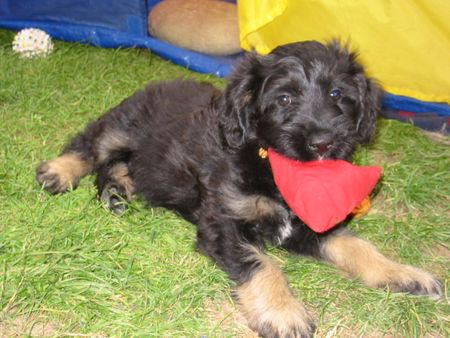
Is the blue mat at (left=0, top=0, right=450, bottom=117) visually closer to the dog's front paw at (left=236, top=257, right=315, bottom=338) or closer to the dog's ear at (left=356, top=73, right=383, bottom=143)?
the dog's ear at (left=356, top=73, right=383, bottom=143)

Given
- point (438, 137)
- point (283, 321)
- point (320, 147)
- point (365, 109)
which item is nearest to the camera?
point (283, 321)

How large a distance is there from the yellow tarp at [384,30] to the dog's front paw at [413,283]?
2.08m

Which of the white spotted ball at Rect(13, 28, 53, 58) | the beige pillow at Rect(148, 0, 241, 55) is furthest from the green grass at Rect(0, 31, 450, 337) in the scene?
the beige pillow at Rect(148, 0, 241, 55)

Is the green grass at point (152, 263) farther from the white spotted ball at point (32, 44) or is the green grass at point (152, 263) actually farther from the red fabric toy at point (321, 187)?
the white spotted ball at point (32, 44)

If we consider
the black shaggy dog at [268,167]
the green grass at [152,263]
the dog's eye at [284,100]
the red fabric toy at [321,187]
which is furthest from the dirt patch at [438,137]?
the dog's eye at [284,100]

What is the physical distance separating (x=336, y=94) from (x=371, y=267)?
981 millimetres

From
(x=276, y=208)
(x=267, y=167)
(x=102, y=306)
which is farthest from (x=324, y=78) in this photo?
(x=102, y=306)

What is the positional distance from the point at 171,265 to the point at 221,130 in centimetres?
82

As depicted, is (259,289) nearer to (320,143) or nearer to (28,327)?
(320,143)

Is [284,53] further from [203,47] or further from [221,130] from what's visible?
[203,47]

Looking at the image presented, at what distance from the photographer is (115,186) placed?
369 cm

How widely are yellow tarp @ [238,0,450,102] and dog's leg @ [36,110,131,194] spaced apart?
5.45 ft

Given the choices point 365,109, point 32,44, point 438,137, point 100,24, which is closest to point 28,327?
point 365,109

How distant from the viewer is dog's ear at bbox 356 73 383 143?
3.11 m
